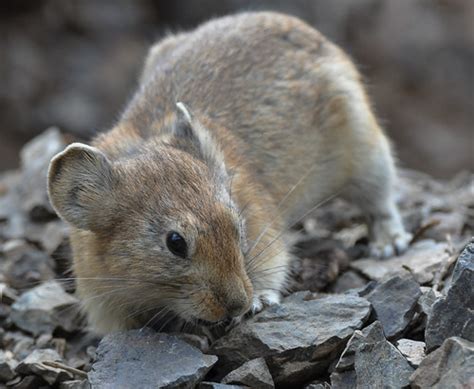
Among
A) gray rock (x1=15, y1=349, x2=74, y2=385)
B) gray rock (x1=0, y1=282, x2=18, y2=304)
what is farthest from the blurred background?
gray rock (x1=15, y1=349, x2=74, y2=385)

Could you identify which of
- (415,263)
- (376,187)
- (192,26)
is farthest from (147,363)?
(192,26)

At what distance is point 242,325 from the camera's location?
6910 mm

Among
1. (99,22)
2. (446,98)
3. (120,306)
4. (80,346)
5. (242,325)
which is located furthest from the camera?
(99,22)

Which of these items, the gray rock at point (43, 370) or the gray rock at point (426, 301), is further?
the gray rock at point (43, 370)

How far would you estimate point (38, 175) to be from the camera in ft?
37.2

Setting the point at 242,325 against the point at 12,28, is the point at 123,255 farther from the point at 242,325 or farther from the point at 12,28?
the point at 12,28

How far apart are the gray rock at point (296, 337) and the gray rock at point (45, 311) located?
207 cm

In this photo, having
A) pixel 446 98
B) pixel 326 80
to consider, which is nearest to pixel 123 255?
pixel 326 80

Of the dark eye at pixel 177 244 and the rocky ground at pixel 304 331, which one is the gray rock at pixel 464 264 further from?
the dark eye at pixel 177 244

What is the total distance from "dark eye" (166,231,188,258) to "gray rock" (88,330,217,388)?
0.61 metres

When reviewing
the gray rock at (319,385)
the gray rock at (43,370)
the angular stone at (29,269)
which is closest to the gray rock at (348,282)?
the gray rock at (319,385)

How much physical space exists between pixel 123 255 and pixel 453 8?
42.0ft

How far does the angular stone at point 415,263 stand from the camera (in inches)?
318

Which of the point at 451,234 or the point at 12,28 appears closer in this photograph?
the point at 451,234
